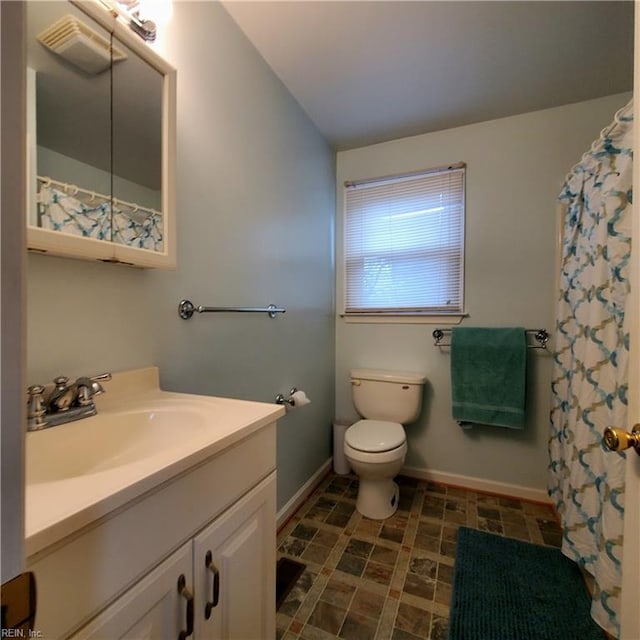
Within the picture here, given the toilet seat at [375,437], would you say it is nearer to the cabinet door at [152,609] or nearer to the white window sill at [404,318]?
the white window sill at [404,318]

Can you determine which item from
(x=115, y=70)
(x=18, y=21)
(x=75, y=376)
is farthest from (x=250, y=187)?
(x=18, y=21)

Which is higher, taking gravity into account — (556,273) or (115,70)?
(115,70)

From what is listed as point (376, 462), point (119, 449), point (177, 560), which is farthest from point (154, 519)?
point (376, 462)

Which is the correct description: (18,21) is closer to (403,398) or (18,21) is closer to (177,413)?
(177,413)

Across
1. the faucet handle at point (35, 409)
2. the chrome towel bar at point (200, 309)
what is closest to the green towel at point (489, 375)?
the chrome towel bar at point (200, 309)

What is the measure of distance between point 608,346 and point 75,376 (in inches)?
65.7

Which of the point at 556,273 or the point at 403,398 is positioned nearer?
the point at 556,273

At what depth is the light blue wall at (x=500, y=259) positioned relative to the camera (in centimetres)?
190

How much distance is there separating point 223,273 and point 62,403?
2.36ft

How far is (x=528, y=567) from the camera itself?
143 centimetres

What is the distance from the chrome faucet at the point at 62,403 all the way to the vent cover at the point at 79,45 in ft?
2.62

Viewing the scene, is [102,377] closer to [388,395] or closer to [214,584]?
[214,584]

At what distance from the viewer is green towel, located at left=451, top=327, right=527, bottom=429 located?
6.16 feet

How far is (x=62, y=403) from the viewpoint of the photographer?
30.5 inches
